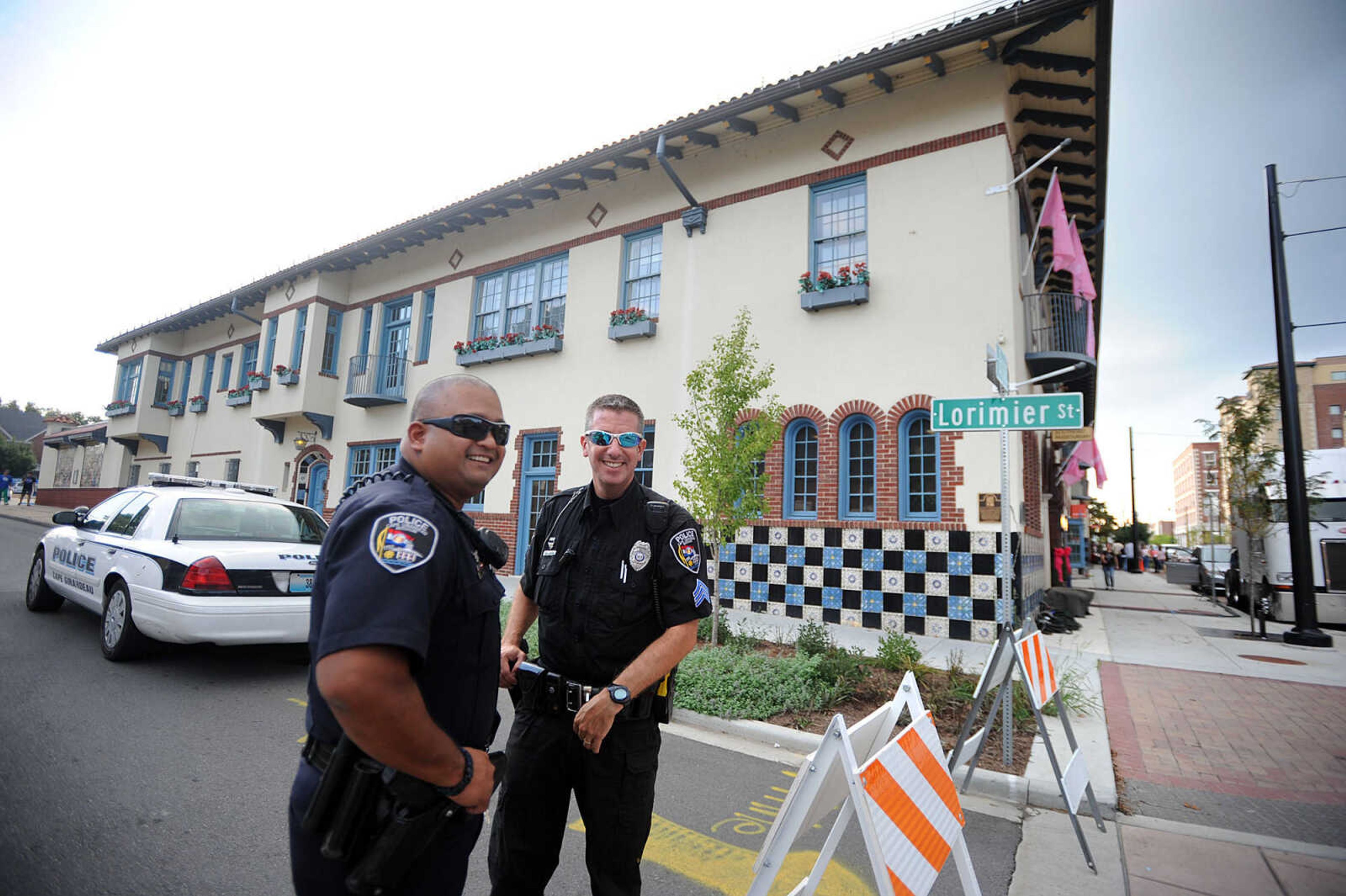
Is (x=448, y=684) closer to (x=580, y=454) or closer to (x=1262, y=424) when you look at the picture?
(x=580, y=454)

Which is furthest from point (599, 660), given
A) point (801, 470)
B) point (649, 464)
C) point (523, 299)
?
point (523, 299)

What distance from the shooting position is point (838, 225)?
11125 mm

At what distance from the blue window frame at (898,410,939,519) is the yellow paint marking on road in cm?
683

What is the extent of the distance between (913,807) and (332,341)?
65.9 ft

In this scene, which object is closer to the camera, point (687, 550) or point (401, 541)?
point (401, 541)

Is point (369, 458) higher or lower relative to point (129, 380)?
lower

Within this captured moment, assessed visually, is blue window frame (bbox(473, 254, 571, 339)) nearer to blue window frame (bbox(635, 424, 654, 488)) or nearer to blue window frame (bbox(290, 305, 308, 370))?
blue window frame (bbox(635, 424, 654, 488))

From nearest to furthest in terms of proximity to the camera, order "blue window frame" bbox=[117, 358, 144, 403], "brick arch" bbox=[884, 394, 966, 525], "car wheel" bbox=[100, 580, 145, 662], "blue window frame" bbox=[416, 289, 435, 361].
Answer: "car wheel" bbox=[100, 580, 145, 662] < "brick arch" bbox=[884, 394, 966, 525] < "blue window frame" bbox=[416, 289, 435, 361] < "blue window frame" bbox=[117, 358, 144, 403]

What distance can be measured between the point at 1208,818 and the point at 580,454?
10544 millimetres

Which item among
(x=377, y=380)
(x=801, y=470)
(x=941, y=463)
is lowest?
(x=801, y=470)

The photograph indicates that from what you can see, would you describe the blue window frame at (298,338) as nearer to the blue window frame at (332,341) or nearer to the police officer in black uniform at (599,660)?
the blue window frame at (332,341)

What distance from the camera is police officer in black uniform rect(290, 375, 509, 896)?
1.31m

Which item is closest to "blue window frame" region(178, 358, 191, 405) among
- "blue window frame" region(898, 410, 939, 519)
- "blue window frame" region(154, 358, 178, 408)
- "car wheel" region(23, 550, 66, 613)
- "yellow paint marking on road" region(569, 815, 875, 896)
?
"blue window frame" region(154, 358, 178, 408)

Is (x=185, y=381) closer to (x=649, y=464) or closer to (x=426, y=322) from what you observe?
(x=426, y=322)
